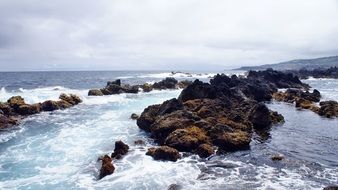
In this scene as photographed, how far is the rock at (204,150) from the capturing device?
24750 millimetres

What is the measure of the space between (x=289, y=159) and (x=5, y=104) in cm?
3348

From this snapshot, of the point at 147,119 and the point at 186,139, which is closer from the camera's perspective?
the point at 186,139

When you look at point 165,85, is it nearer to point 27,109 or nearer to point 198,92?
point 198,92

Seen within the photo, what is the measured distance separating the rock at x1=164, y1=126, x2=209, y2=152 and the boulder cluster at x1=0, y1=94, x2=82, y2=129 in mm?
19334

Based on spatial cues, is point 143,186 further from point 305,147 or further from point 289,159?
point 305,147

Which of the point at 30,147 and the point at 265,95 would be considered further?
the point at 265,95

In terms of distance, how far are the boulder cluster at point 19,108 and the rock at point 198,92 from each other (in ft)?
58.4

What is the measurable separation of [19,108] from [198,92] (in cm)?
2208

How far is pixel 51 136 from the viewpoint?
3250 cm

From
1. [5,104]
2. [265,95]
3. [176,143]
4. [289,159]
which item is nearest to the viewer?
[289,159]

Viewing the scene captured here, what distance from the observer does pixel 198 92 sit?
43.8m

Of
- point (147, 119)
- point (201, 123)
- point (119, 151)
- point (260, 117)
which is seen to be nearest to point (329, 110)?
point (260, 117)

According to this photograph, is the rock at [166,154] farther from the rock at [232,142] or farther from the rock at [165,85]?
the rock at [165,85]

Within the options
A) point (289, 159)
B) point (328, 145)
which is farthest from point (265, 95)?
point (289, 159)
